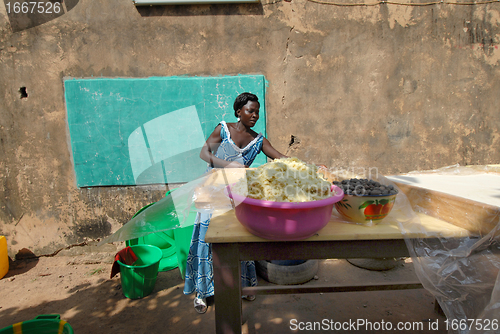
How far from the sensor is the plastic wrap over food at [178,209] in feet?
4.52

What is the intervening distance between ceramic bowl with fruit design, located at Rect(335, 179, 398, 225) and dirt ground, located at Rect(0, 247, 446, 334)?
1.56 metres

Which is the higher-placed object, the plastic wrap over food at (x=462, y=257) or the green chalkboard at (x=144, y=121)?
the green chalkboard at (x=144, y=121)

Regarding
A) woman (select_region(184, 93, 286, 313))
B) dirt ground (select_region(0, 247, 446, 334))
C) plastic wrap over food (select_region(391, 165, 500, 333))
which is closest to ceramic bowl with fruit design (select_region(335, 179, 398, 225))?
plastic wrap over food (select_region(391, 165, 500, 333))

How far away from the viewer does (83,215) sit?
371cm

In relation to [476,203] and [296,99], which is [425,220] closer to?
[476,203]

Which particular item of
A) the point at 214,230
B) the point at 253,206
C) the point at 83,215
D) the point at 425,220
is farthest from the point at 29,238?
the point at 425,220

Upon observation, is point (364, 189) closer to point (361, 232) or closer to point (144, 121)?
point (361, 232)

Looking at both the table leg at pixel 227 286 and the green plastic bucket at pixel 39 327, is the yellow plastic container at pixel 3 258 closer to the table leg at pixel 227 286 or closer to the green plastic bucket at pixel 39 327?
the green plastic bucket at pixel 39 327

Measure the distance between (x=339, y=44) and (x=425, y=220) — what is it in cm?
297

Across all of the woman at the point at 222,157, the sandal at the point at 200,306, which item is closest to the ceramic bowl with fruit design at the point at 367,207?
the woman at the point at 222,157

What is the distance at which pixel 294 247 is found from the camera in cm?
126

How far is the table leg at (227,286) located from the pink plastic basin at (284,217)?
0.20 meters

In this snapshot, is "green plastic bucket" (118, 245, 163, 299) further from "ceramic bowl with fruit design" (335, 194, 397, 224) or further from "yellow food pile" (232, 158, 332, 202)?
"ceramic bowl with fruit design" (335, 194, 397, 224)

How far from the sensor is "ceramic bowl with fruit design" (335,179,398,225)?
1.25 meters
